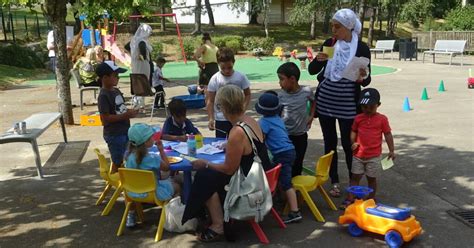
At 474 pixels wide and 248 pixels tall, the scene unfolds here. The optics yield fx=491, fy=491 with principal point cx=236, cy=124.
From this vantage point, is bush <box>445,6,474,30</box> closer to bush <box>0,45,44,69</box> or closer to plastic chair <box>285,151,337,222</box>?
bush <box>0,45,44,69</box>

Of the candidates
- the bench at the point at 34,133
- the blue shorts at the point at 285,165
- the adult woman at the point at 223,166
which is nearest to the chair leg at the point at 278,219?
the blue shorts at the point at 285,165

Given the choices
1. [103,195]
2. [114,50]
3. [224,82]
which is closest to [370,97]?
[224,82]

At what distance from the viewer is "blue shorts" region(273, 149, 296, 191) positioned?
4785mm

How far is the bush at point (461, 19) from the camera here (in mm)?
29609

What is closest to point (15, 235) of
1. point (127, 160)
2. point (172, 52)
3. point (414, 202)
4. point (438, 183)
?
point (127, 160)

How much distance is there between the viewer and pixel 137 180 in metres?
4.37

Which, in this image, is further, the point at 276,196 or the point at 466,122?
the point at 466,122

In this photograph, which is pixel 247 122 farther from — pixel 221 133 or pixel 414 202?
pixel 414 202

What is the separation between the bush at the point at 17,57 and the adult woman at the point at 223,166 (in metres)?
20.0

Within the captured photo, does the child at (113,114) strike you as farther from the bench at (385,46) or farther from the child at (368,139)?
the bench at (385,46)

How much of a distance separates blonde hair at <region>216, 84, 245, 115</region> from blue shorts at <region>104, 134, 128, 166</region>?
170cm

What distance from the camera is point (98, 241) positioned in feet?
14.6

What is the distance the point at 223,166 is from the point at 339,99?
1737mm

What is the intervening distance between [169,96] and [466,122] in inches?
301
